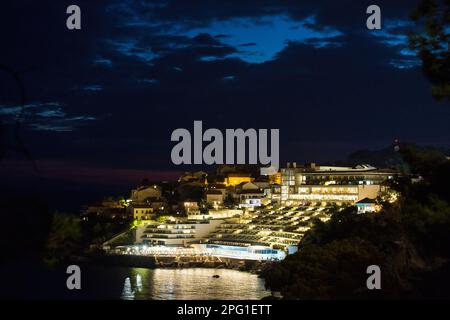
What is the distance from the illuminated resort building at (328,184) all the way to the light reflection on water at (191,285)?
7.41m

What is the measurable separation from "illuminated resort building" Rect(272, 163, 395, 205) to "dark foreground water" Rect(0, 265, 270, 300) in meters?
7.44

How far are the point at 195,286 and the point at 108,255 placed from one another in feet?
31.3

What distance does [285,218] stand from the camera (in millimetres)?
29703

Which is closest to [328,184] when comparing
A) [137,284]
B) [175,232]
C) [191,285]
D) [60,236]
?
[175,232]

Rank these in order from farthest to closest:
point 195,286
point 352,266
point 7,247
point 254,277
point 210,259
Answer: point 210,259 < point 254,277 < point 195,286 < point 352,266 < point 7,247

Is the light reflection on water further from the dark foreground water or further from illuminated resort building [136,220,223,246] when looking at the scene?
illuminated resort building [136,220,223,246]

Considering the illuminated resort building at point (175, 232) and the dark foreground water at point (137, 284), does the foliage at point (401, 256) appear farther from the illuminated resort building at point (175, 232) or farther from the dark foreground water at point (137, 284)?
the illuminated resort building at point (175, 232)

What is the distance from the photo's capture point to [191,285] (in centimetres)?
2050

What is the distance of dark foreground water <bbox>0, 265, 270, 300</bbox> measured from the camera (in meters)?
17.7

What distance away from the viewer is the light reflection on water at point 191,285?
17797mm

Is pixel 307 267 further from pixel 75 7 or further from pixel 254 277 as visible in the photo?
pixel 254 277

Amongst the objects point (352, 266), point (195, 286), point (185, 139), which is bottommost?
point (195, 286)

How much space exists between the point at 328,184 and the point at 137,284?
13.1 m
